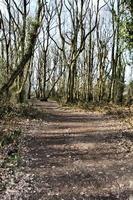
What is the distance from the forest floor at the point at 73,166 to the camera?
24.5 ft

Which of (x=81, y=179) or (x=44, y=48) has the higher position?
(x=44, y=48)

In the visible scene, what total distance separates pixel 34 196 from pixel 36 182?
0.85 metres

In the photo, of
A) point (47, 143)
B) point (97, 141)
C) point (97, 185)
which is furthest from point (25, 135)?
point (97, 185)

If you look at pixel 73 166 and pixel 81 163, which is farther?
pixel 81 163

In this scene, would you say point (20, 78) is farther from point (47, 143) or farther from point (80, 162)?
point (80, 162)

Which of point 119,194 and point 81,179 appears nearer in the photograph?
point 119,194

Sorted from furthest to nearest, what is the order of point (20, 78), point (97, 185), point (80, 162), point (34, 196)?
point (20, 78)
point (80, 162)
point (97, 185)
point (34, 196)

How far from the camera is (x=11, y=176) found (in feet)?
27.9

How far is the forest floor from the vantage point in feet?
24.5

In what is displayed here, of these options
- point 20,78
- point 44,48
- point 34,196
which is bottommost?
point 34,196

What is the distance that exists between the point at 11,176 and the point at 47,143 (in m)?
4.07

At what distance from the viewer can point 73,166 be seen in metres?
9.37

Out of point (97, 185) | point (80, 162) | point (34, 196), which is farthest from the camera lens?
point (80, 162)

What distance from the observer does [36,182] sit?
320 inches
